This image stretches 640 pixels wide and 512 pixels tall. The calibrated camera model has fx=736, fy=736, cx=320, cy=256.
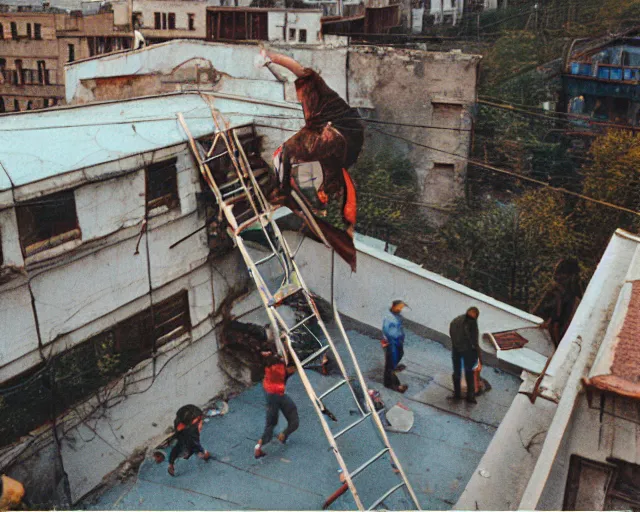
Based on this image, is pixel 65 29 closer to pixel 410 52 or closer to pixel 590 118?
pixel 410 52

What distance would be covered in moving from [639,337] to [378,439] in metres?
3.62

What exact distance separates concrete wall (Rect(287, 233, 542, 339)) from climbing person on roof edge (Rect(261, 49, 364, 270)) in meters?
0.28

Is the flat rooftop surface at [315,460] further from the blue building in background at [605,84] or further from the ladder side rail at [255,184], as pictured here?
the blue building in background at [605,84]

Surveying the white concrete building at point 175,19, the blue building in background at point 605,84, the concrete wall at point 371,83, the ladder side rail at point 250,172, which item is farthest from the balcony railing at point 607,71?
the ladder side rail at point 250,172

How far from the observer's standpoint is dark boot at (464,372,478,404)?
994cm

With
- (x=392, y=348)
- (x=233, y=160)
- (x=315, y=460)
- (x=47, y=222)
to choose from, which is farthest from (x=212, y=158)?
(x=315, y=460)

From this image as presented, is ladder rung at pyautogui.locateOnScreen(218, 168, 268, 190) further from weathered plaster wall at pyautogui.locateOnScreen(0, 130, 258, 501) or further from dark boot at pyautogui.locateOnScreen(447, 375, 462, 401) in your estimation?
dark boot at pyautogui.locateOnScreen(447, 375, 462, 401)

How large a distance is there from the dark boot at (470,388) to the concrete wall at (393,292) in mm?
1253

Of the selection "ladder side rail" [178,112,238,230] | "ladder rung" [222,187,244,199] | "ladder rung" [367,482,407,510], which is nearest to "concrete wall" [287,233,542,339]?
"ladder rung" [222,187,244,199]

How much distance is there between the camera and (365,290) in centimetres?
1140

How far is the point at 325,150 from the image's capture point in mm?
10492

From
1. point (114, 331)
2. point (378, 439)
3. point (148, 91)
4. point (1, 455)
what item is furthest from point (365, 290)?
point (1, 455)

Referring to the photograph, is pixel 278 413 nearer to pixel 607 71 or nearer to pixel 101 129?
pixel 101 129

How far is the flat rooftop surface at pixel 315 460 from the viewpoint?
858cm
